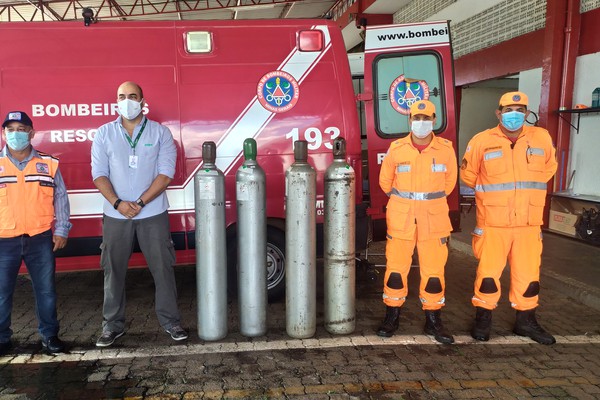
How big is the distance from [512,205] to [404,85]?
6.23ft

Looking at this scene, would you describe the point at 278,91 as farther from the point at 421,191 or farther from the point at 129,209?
the point at 129,209

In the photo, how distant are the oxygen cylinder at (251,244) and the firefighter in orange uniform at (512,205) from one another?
1711 mm

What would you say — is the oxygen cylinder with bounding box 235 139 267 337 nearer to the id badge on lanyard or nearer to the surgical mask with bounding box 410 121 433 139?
the id badge on lanyard

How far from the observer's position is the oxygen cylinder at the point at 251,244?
3705 mm

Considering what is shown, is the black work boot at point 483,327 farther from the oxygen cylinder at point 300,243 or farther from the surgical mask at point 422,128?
the surgical mask at point 422,128

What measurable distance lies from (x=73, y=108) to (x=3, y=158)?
2.69ft

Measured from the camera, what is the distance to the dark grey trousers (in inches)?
146

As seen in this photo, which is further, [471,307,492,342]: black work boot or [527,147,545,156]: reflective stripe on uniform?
[471,307,492,342]: black work boot

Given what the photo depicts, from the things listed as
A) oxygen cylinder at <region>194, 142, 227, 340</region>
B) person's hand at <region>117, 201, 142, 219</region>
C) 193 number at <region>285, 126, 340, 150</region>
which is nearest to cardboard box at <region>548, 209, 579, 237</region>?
193 number at <region>285, 126, 340, 150</region>

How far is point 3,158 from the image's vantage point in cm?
347

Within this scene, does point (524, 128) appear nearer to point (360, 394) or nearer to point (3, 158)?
point (360, 394)

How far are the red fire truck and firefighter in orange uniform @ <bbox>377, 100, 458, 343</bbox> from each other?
2.34 ft

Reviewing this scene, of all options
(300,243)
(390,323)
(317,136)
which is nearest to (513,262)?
(390,323)

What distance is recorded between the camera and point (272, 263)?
15.2ft
